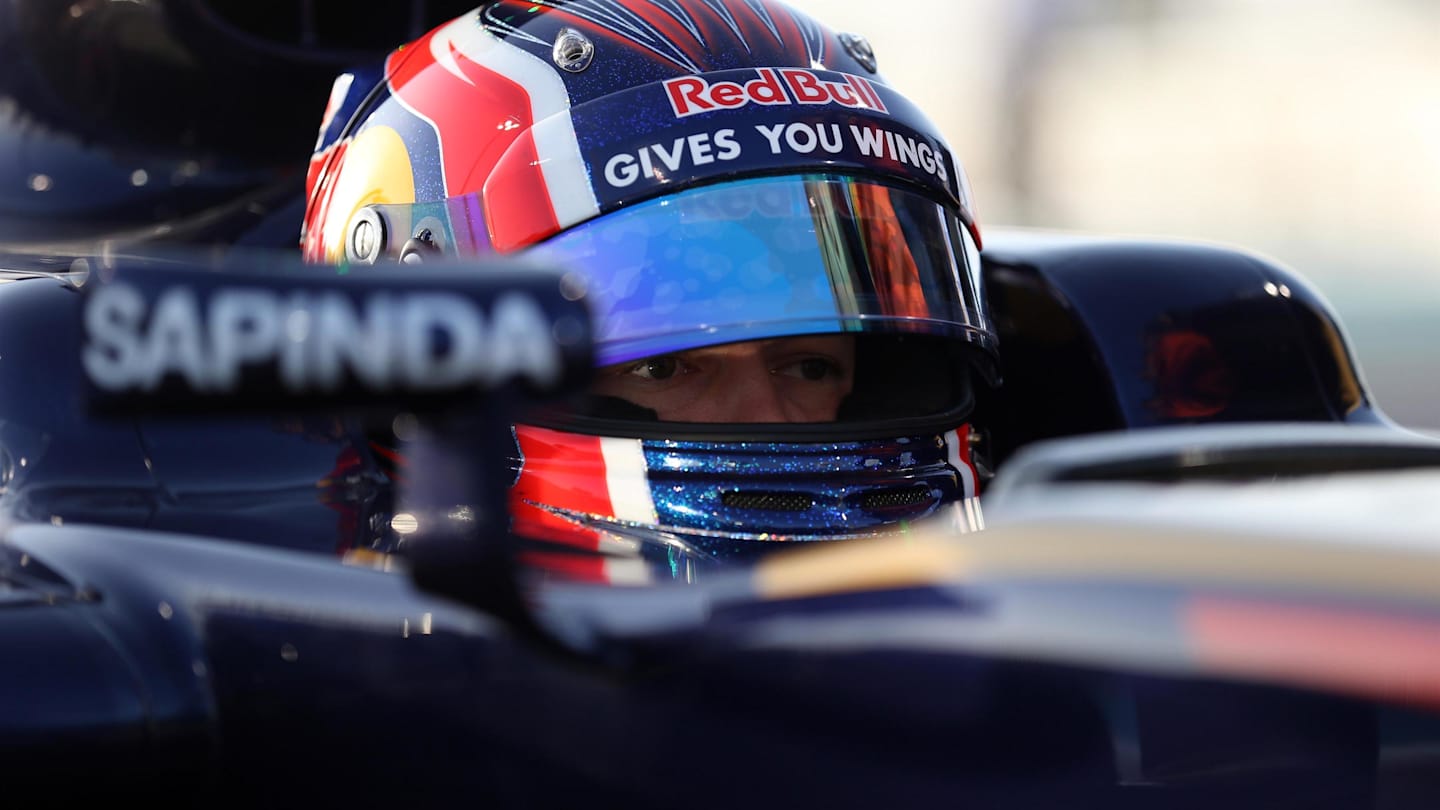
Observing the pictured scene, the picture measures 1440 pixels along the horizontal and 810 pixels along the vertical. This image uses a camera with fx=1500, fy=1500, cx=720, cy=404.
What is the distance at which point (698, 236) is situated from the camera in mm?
1379

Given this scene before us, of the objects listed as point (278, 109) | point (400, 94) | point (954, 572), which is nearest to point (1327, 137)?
point (278, 109)

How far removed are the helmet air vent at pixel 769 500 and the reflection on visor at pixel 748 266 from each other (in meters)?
0.14

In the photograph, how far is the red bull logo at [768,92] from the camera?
1456 millimetres

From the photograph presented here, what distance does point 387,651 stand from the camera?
0.68 meters

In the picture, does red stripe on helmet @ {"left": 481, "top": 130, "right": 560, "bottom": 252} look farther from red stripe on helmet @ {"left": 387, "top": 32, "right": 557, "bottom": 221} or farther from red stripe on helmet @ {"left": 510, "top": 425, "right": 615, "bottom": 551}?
red stripe on helmet @ {"left": 510, "top": 425, "right": 615, "bottom": 551}

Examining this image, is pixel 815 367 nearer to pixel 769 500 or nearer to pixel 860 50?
pixel 769 500

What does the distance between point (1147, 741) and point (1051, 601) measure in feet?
0.21

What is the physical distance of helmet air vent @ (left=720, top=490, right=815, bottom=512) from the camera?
136 cm

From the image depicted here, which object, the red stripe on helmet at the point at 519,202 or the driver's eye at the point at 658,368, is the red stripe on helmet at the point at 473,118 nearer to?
the red stripe on helmet at the point at 519,202

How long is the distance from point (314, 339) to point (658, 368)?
0.99m

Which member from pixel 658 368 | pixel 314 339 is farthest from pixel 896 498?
pixel 314 339

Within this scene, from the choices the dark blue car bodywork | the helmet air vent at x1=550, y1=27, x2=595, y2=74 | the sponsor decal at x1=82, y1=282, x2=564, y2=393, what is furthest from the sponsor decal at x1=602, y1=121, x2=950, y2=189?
the sponsor decal at x1=82, y1=282, x2=564, y2=393

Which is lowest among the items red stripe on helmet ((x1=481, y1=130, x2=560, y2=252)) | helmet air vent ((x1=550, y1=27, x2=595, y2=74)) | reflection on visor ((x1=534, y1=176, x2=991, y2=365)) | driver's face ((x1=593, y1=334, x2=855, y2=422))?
driver's face ((x1=593, y1=334, x2=855, y2=422))

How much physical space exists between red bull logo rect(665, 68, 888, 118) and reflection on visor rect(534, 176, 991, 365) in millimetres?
96
